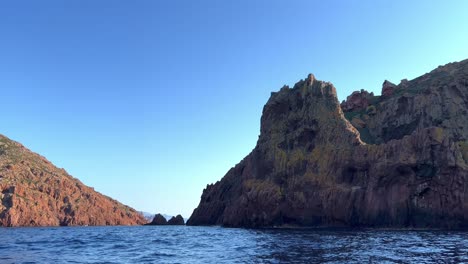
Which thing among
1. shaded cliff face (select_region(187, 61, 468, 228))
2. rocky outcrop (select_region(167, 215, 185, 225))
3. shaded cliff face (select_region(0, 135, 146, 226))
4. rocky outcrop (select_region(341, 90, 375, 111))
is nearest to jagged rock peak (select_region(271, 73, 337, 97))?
shaded cliff face (select_region(187, 61, 468, 228))

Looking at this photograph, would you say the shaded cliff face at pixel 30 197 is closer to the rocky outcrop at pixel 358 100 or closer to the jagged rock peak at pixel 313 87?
the jagged rock peak at pixel 313 87

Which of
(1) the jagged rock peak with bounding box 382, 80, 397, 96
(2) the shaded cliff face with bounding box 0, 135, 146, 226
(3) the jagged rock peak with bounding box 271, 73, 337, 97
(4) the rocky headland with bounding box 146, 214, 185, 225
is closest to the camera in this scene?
(3) the jagged rock peak with bounding box 271, 73, 337, 97

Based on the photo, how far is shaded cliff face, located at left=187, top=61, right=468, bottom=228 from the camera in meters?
82.8

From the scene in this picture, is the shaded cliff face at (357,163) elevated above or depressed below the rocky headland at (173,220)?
above

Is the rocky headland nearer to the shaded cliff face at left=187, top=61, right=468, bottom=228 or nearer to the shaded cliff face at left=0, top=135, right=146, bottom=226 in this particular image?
the shaded cliff face at left=0, top=135, right=146, bottom=226

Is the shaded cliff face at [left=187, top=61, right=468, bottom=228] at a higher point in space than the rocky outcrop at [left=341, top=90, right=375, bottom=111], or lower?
lower

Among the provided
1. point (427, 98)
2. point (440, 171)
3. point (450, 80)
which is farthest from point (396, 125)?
point (440, 171)

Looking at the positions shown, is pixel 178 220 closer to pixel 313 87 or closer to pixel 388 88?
pixel 313 87

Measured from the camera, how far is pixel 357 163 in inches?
3809

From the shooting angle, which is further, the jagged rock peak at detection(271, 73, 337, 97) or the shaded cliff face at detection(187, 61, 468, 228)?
the jagged rock peak at detection(271, 73, 337, 97)

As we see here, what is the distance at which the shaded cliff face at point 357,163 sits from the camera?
271 ft

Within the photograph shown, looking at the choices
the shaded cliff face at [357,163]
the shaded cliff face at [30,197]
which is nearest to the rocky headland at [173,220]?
the shaded cliff face at [30,197]

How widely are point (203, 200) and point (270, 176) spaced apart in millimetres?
53832

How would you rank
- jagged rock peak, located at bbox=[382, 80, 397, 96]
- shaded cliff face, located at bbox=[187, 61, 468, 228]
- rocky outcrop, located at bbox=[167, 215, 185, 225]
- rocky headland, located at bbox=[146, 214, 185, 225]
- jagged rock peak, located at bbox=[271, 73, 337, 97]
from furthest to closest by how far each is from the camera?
1. rocky headland, located at bbox=[146, 214, 185, 225]
2. rocky outcrop, located at bbox=[167, 215, 185, 225]
3. jagged rock peak, located at bbox=[382, 80, 397, 96]
4. jagged rock peak, located at bbox=[271, 73, 337, 97]
5. shaded cliff face, located at bbox=[187, 61, 468, 228]
